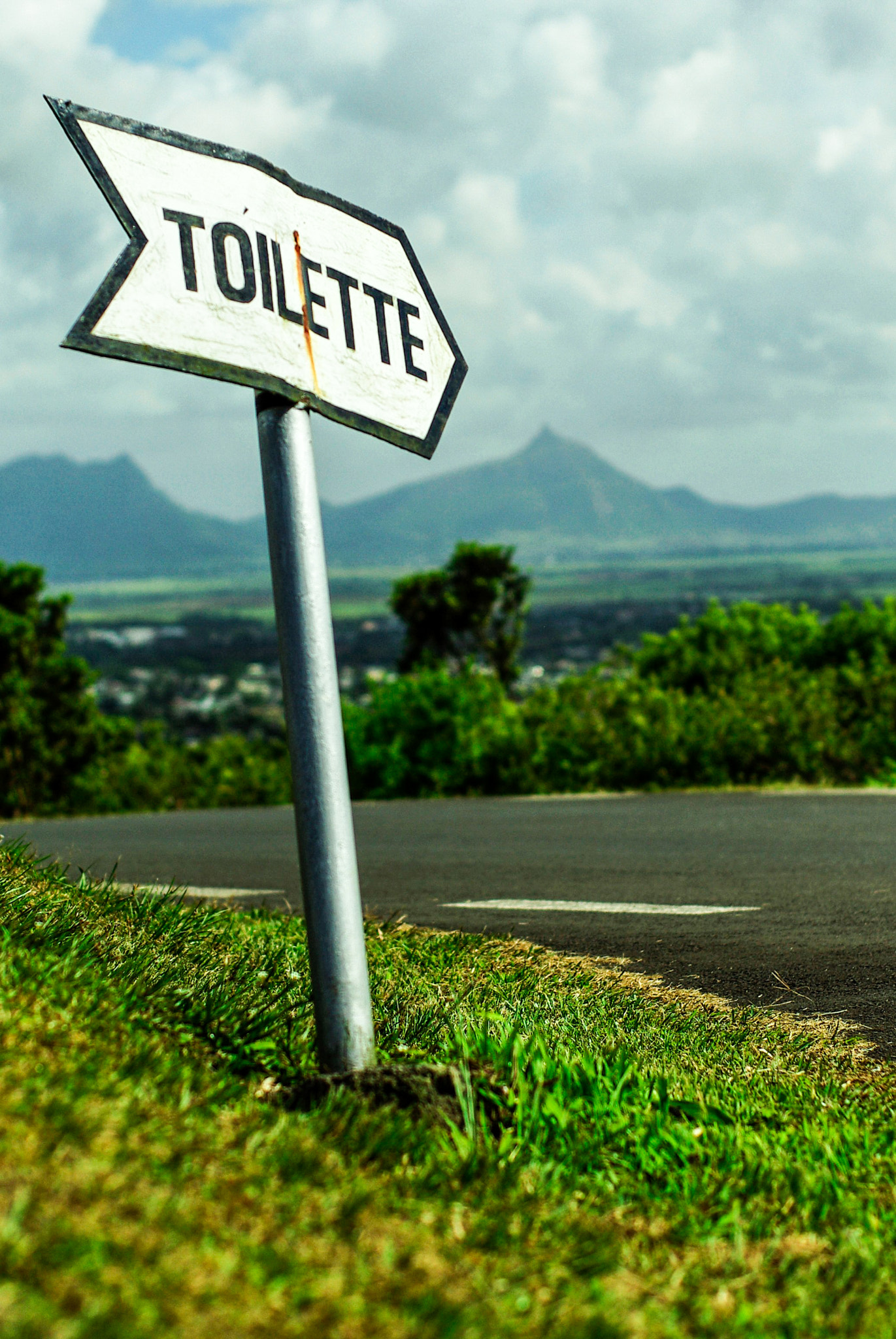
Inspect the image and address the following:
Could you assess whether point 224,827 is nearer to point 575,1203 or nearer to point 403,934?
point 403,934

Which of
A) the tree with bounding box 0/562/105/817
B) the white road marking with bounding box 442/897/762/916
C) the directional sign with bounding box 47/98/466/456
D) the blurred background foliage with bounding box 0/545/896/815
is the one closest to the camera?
the directional sign with bounding box 47/98/466/456

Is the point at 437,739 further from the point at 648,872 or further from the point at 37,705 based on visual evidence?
the point at 37,705

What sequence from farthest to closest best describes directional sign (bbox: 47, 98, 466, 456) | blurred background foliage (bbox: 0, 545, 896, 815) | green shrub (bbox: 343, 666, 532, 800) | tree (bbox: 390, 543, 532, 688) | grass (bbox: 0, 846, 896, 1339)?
tree (bbox: 390, 543, 532, 688)
green shrub (bbox: 343, 666, 532, 800)
blurred background foliage (bbox: 0, 545, 896, 815)
directional sign (bbox: 47, 98, 466, 456)
grass (bbox: 0, 846, 896, 1339)

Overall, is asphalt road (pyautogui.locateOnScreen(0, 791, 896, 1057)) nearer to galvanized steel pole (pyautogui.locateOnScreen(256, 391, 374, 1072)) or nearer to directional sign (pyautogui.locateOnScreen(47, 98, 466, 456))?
galvanized steel pole (pyautogui.locateOnScreen(256, 391, 374, 1072))

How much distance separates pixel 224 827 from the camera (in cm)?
1176

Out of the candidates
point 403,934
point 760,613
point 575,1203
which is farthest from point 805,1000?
point 760,613

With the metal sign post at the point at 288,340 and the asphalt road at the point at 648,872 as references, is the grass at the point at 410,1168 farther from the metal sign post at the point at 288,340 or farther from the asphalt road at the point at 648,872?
the asphalt road at the point at 648,872

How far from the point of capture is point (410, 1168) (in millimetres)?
2375

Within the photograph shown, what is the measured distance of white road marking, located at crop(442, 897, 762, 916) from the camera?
19.8ft

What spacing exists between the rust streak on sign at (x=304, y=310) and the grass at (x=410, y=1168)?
1527mm

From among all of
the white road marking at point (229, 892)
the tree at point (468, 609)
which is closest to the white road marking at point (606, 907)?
the white road marking at point (229, 892)

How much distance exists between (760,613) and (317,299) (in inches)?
1293

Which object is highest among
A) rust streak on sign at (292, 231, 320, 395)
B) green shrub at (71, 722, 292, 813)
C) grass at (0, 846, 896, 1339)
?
rust streak on sign at (292, 231, 320, 395)

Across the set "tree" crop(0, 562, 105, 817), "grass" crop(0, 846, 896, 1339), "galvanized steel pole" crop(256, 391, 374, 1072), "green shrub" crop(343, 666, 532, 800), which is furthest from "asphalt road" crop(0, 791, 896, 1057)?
"tree" crop(0, 562, 105, 817)
